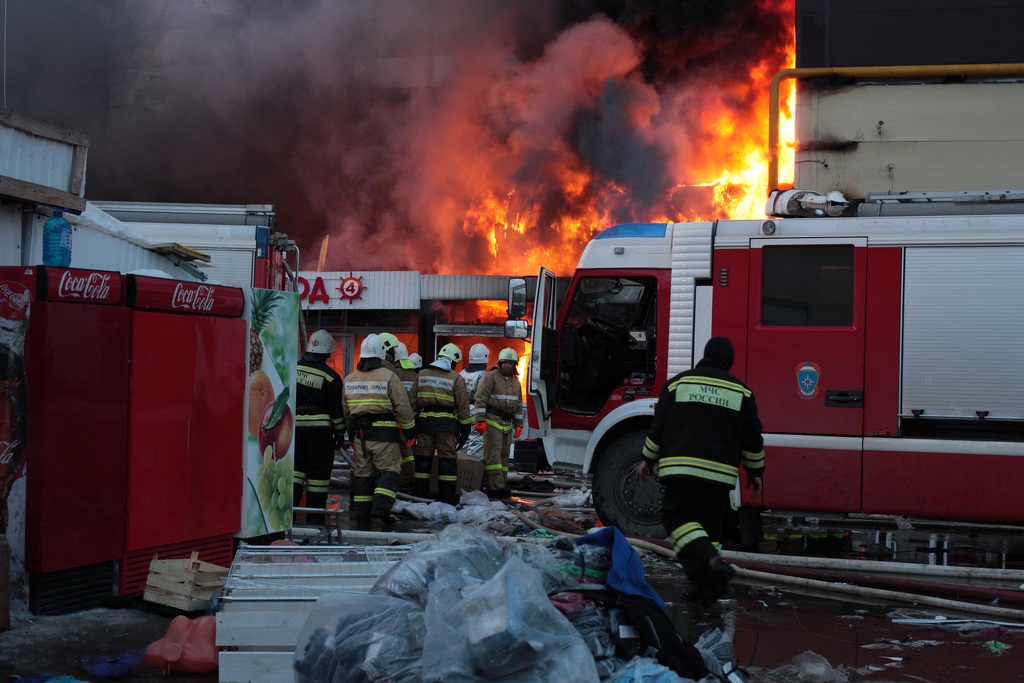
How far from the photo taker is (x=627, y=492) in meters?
7.75

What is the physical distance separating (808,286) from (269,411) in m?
4.10

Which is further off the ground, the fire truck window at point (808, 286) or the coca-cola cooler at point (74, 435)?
the fire truck window at point (808, 286)

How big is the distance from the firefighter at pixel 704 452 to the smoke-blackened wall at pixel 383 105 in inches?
518

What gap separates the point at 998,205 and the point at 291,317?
530cm

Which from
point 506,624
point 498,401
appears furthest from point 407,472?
point 506,624

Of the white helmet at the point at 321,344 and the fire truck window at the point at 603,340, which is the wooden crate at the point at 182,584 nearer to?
the white helmet at the point at 321,344

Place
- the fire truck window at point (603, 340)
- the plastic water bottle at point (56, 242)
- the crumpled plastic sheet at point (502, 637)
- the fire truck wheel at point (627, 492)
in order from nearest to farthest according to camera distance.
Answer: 1. the crumpled plastic sheet at point (502, 637)
2. the plastic water bottle at point (56, 242)
3. the fire truck wheel at point (627, 492)
4. the fire truck window at point (603, 340)

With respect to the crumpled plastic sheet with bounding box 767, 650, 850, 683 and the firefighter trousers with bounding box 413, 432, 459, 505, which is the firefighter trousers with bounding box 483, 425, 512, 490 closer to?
the firefighter trousers with bounding box 413, 432, 459, 505

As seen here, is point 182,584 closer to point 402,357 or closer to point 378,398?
point 378,398

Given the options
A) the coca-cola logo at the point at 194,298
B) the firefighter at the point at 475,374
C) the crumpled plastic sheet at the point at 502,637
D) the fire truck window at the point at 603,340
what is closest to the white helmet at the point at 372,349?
the fire truck window at the point at 603,340

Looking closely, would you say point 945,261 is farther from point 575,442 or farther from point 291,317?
point 291,317

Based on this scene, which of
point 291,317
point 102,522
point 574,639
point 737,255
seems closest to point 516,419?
point 737,255

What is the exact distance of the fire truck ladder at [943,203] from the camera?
7.35 metres

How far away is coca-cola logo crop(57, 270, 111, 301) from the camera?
4902mm
